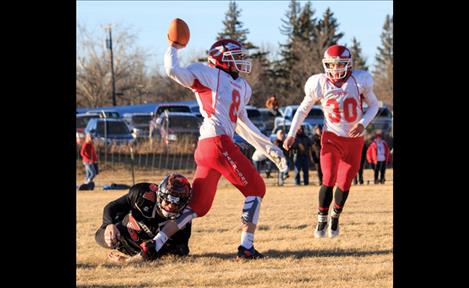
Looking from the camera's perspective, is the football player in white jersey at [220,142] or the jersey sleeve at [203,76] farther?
the football player in white jersey at [220,142]

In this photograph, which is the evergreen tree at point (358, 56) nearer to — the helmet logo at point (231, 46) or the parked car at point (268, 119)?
the parked car at point (268, 119)

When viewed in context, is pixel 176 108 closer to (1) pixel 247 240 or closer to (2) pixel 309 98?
(2) pixel 309 98

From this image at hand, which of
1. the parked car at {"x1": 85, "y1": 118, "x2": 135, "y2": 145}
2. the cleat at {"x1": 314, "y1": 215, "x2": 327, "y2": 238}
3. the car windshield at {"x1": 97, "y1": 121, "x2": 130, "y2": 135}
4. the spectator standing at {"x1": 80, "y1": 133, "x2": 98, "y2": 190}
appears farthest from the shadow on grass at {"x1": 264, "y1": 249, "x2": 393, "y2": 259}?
the car windshield at {"x1": 97, "y1": 121, "x2": 130, "y2": 135}

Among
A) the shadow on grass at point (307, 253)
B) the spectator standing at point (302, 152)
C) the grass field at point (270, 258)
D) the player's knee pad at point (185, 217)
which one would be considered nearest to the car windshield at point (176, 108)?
the spectator standing at point (302, 152)

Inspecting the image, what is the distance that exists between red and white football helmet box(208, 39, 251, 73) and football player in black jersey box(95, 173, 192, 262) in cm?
118

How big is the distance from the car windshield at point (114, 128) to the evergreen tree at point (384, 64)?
3496 cm

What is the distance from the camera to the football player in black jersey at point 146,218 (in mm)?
7285

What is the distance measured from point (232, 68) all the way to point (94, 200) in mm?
9488

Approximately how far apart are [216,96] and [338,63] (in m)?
2.06

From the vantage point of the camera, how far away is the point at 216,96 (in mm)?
7465

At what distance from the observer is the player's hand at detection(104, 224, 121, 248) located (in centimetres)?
745

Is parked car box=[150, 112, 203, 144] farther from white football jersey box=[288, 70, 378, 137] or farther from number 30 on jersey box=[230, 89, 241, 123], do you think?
number 30 on jersey box=[230, 89, 241, 123]

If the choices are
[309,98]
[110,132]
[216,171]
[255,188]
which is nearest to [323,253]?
[255,188]
